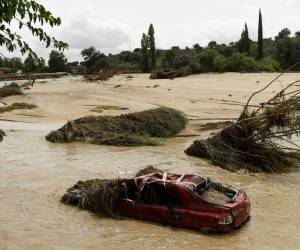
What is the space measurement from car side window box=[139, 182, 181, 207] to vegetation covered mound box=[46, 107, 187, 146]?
11657 millimetres

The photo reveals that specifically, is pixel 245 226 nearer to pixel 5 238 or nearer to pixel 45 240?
pixel 45 240

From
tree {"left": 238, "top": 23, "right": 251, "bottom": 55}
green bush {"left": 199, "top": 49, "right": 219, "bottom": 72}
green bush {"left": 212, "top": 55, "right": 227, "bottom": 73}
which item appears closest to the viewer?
green bush {"left": 212, "top": 55, "right": 227, "bottom": 73}

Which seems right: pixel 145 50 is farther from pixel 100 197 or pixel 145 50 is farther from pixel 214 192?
pixel 214 192

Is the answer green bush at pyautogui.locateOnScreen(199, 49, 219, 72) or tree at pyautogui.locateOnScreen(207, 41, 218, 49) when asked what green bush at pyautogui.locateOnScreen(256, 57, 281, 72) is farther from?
tree at pyautogui.locateOnScreen(207, 41, 218, 49)

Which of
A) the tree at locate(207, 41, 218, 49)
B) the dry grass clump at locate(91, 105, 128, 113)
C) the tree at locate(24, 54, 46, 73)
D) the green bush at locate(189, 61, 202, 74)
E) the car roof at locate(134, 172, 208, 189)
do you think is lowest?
the dry grass clump at locate(91, 105, 128, 113)

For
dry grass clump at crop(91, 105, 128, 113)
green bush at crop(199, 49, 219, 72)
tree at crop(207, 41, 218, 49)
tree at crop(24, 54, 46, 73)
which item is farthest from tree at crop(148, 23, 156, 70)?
tree at crop(24, 54, 46, 73)

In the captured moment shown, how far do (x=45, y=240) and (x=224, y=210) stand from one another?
388 cm

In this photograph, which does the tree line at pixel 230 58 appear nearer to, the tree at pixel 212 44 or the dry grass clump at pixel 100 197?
the tree at pixel 212 44

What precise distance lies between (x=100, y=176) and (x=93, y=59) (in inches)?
2834

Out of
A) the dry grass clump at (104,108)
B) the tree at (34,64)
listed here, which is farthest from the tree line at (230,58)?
the tree at (34,64)

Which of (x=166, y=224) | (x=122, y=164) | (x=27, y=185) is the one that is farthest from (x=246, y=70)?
(x=166, y=224)

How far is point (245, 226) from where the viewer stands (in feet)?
38.9

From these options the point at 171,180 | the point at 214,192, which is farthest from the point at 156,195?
the point at 214,192

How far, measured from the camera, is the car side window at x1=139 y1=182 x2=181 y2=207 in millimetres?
11555
